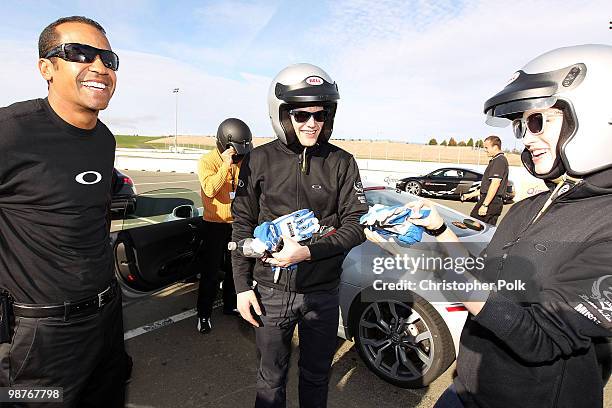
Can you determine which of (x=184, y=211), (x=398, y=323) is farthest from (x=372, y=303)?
(x=184, y=211)

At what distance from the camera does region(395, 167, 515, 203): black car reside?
41.9 feet

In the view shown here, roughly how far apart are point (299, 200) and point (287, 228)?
29cm

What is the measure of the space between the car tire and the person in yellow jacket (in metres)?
11.1

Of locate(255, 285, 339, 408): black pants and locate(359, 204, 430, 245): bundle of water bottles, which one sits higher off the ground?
locate(359, 204, 430, 245): bundle of water bottles

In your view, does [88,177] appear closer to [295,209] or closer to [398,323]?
[295,209]

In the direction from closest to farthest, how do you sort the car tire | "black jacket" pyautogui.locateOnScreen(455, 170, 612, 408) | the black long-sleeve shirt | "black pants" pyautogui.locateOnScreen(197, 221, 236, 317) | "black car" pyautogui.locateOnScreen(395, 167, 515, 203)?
"black jacket" pyautogui.locateOnScreen(455, 170, 612, 408) < the black long-sleeve shirt < "black pants" pyautogui.locateOnScreen(197, 221, 236, 317) < "black car" pyautogui.locateOnScreen(395, 167, 515, 203) < the car tire

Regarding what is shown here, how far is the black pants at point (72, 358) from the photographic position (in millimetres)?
1557

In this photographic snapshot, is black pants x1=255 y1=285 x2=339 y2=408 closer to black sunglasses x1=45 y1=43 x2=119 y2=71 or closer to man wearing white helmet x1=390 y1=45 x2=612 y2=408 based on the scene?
man wearing white helmet x1=390 y1=45 x2=612 y2=408

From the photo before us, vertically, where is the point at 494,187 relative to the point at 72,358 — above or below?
above

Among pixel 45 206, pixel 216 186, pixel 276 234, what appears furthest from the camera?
pixel 216 186

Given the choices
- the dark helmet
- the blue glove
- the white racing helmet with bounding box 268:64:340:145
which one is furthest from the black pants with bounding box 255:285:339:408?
the dark helmet

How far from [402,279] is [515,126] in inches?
65.4

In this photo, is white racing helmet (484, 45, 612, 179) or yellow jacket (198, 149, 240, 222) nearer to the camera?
white racing helmet (484, 45, 612, 179)

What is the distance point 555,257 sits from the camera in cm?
108
